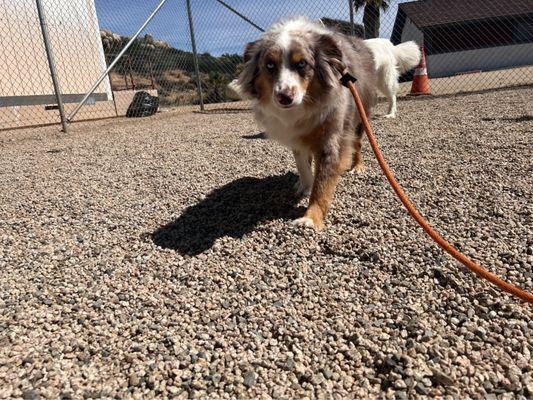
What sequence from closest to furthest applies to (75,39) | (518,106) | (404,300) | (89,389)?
(89,389) → (404,300) → (518,106) → (75,39)

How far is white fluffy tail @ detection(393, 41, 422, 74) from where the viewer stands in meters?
6.96

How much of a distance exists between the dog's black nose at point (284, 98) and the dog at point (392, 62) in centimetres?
434

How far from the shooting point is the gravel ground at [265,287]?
1.58 m

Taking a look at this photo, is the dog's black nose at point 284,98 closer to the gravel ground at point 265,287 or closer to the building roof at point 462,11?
the gravel ground at point 265,287

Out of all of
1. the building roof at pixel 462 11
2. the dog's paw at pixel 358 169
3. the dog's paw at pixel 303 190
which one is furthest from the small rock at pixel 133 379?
the building roof at pixel 462 11

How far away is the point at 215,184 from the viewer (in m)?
3.94

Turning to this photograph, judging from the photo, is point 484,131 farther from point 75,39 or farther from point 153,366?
point 75,39

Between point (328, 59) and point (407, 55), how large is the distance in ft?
15.1

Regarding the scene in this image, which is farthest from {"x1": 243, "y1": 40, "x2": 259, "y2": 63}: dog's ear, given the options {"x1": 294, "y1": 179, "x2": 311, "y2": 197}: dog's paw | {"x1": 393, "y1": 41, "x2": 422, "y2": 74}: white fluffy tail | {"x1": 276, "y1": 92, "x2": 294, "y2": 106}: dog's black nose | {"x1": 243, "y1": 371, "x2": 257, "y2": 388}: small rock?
{"x1": 393, "y1": 41, "x2": 422, "y2": 74}: white fluffy tail

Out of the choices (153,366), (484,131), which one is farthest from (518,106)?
(153,366)

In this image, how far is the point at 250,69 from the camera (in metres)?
3.19

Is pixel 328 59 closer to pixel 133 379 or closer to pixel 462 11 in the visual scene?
pixel 133 379

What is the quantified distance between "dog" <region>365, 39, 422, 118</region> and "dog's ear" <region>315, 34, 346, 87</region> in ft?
12.4

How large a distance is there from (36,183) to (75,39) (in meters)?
8.05
